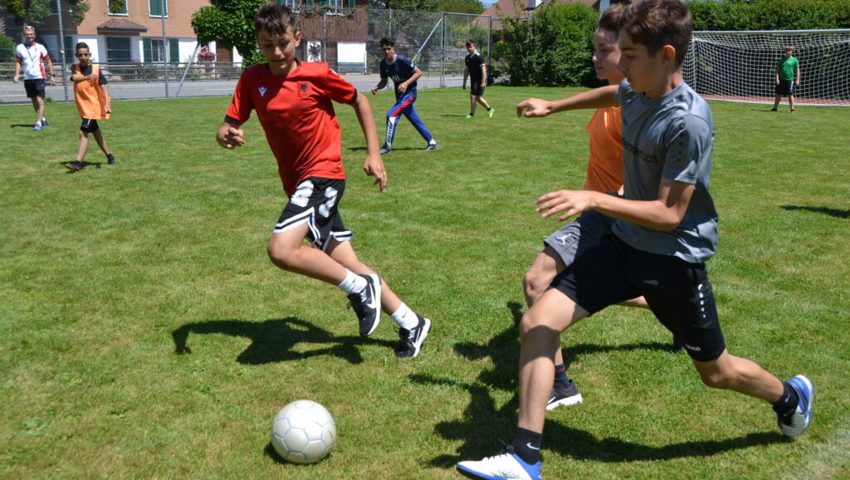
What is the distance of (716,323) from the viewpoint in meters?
3.25

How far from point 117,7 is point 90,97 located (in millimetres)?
44054

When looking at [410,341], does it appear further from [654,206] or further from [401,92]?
[401,92]

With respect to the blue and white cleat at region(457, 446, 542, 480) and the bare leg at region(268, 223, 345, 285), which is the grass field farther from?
the bare leg at region(268, 223, 345, 285)

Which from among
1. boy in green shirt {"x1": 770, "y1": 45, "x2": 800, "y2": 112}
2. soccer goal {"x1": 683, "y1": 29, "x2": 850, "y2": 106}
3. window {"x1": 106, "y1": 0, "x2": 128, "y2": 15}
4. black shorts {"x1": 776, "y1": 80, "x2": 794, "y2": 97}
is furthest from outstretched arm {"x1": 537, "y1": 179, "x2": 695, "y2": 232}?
window {"x1": 106, "y1": 0, "x2": 128, "y2": 15}

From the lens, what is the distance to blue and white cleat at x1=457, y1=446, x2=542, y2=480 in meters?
3.14

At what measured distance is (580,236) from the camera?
416 cm

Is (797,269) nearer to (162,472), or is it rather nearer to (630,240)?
(630,240)

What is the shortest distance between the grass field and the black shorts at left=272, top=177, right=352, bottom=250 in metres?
0.79

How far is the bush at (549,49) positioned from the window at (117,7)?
96.7 feet

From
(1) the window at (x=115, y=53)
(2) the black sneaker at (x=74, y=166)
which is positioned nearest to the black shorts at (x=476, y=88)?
(2) the black sneaker at (x=74, y=166)

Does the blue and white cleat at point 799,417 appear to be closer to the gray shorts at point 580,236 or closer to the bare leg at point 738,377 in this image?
the bare leg at point 738,377

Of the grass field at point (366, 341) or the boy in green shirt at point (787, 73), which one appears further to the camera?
the boy in green shirt at point (787, 73)

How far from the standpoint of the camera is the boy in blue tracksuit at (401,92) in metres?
13.2

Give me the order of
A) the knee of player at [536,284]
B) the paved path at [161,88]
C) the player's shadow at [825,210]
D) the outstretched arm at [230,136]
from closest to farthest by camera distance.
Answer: the knee of player at [536,284] < the outstretched arm at [230,136] < the player's shadow at [825,210] < the paved path at [161,88]
